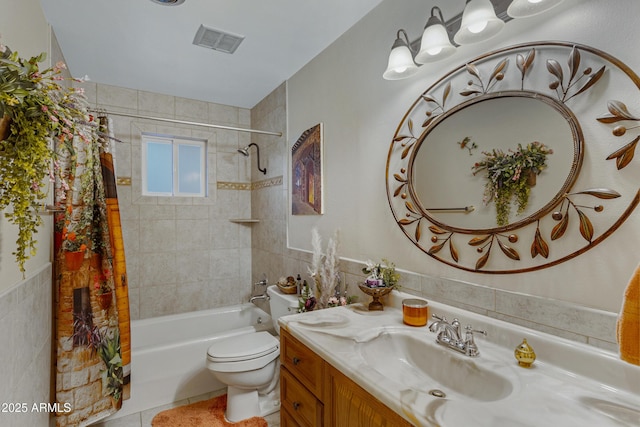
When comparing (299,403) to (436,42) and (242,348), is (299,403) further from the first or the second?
(436,42)

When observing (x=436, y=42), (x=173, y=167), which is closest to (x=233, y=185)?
(x=173, y=167)

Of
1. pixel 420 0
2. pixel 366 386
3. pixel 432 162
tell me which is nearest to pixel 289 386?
pixel 366 386

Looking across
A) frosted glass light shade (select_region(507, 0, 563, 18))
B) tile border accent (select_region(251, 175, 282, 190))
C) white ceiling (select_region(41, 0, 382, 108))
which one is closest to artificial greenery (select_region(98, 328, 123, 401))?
tile border accent (select_region(251, 175, 282, 190))

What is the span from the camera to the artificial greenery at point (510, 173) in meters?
1.06

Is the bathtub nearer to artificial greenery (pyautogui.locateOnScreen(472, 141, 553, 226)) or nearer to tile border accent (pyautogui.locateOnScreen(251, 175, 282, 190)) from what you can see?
tile border accent (pyautogui.locateOnScreen(251, 175, 282, 190))

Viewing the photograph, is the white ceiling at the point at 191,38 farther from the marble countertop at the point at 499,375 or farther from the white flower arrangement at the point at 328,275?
the marble countertop at the point at 499,375

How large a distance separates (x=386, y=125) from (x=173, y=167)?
2386mm

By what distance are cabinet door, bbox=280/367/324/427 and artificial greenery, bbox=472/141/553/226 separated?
0.96 metres

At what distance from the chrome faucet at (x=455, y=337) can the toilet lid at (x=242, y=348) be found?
121cm

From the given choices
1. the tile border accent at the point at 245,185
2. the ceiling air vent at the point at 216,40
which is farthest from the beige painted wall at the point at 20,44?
the tile border accent at the point at 245,185

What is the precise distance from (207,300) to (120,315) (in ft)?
4.39

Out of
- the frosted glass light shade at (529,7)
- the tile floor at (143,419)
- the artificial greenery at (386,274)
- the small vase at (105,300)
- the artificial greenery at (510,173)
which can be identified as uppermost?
the frosted glass light shade at (529,7)

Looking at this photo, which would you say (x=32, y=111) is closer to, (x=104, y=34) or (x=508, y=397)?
(x=508, y=397)

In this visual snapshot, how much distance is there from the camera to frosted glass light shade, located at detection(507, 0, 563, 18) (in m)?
0.93
